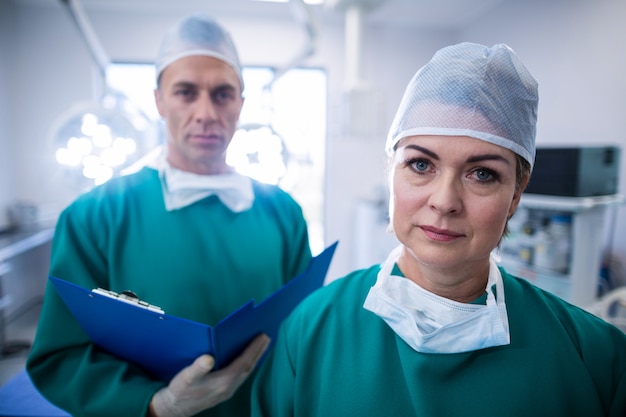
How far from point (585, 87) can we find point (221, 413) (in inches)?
37.8

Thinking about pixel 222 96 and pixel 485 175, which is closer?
Result: pixel 485 175

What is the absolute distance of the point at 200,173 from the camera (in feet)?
2.72

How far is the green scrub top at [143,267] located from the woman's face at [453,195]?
1.55 ft

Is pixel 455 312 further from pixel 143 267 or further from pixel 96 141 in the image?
pixel 96 141

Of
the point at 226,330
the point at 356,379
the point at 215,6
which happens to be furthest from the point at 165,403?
the point at 215,6

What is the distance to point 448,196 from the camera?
0.45 metres

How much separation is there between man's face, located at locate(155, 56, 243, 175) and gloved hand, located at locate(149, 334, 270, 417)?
1.36 feet

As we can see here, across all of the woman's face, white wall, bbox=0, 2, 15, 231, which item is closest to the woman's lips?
the woman's face

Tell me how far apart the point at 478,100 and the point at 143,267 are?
2.30ft

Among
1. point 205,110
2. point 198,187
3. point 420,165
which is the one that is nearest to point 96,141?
point 198,187

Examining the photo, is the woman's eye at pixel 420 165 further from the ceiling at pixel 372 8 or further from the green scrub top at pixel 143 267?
the green scrub top at pixel 143 267

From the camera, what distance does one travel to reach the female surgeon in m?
0.46

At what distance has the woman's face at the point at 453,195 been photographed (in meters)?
0.45

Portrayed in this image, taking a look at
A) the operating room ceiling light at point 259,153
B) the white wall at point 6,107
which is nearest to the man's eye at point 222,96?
the operating room ceiling light at point 259,153
